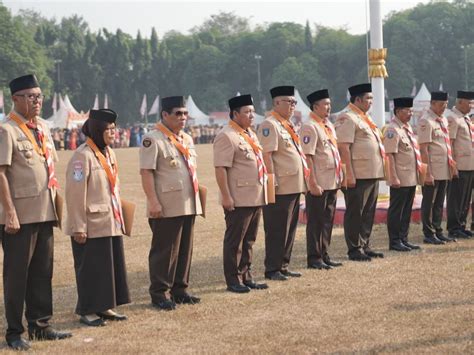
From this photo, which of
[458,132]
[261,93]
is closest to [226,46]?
[261,93]

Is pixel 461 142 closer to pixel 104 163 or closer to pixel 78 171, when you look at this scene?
pixel 104 163

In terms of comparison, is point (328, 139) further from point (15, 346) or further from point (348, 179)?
point (15, 346)

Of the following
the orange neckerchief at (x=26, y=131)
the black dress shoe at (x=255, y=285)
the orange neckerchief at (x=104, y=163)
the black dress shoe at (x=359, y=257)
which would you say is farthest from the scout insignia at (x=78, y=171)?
the black dress shoe at (x=359, y=257)

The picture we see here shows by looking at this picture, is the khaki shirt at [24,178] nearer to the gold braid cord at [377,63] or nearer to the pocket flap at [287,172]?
the pocket flap at [287,172]

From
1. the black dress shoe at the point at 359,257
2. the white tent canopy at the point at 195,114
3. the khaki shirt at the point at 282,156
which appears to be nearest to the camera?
the khaki shirt at the point at 282,156

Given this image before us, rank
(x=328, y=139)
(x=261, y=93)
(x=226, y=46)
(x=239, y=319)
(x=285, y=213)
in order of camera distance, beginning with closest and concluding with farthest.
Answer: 1. (x=239, y=319)
2. (x=285, y=213)
3. (x=328, y=139)
4. (x=261, y=93)
5. (x=226, y=46)

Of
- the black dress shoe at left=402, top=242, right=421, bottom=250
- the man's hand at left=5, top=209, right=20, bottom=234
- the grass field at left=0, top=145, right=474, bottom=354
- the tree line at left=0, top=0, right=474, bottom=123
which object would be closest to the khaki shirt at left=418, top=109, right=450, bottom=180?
the black dress shoe at left=402, top=242, right=421, bottom=250

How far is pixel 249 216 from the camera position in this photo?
8.27 meters

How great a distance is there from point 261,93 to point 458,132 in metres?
79.8

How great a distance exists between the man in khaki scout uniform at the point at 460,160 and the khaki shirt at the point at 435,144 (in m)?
0.38

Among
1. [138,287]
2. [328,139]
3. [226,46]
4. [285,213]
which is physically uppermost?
[226,46]

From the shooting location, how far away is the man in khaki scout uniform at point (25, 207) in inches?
252

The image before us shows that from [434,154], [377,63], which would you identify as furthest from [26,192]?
[377,63]

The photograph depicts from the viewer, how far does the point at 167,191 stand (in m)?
7.54
